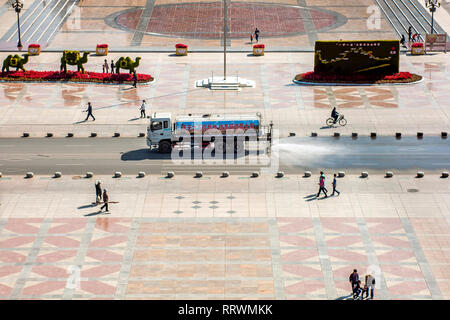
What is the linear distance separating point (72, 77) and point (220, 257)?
42975 millimetres

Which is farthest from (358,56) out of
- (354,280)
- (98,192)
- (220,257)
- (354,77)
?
(354,280)

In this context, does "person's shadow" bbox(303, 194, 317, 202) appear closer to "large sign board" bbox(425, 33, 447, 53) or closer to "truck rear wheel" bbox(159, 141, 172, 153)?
"truck rear wheel" bbox(159, 141, 172, 153)

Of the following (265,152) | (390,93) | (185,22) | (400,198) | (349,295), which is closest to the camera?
(349,295)

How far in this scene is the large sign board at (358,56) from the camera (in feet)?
240

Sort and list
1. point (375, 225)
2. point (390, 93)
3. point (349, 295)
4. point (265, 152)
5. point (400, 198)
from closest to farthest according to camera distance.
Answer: point (349, 295), point (375, 225), point (400, 198), point (265, 152), point (390, 93)

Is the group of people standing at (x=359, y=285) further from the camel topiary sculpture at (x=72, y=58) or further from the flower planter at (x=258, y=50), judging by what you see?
the flower planter at (x=258, y=50)

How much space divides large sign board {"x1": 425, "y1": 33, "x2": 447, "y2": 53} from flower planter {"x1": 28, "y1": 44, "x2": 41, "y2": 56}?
45496 mm

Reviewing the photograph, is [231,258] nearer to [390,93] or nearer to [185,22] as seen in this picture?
[390,93]

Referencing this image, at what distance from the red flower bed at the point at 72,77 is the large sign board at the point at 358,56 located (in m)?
18.1

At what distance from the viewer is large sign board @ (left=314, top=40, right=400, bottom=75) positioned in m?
73.1

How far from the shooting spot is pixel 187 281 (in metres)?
33.7

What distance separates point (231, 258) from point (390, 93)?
126 feet

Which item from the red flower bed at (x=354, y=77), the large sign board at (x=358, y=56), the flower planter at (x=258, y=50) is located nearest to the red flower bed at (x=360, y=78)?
the red flower bed at (x=354, y=77)

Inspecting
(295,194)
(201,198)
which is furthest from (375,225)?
(201,198)
